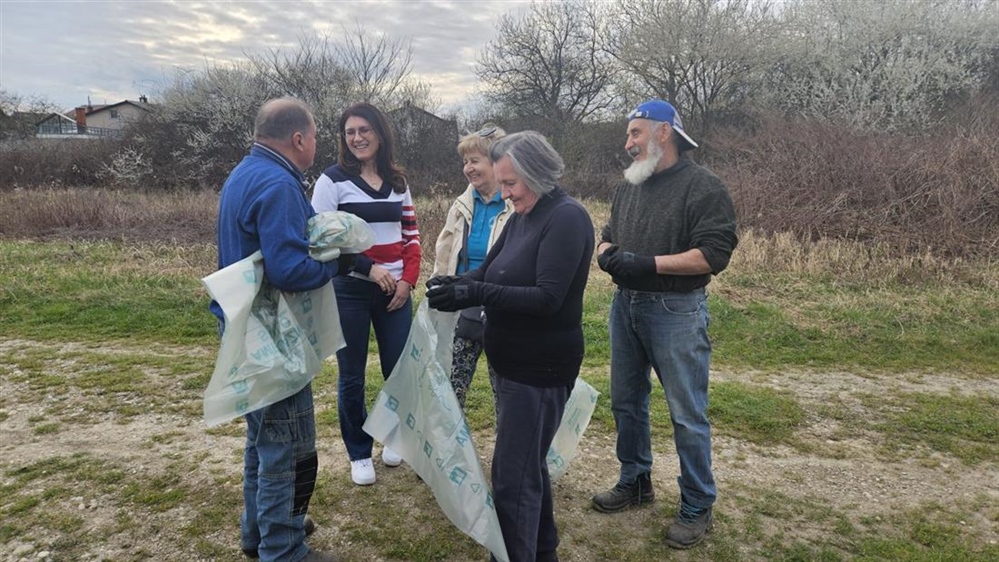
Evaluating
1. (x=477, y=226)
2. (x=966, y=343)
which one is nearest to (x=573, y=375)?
(x=477, y=226)

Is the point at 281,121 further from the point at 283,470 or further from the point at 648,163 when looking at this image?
the point at 648,163

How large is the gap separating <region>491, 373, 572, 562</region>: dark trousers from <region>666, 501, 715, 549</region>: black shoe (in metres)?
0.81

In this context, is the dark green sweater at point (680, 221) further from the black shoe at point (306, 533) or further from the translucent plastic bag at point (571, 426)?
the black shoe at point (306, 533)

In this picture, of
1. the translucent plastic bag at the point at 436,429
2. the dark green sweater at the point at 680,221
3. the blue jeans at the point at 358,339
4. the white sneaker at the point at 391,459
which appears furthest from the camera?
the white sneaker at the point at 391,459

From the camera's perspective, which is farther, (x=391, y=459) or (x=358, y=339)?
(x=391, y=459)

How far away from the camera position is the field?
285 centimetres

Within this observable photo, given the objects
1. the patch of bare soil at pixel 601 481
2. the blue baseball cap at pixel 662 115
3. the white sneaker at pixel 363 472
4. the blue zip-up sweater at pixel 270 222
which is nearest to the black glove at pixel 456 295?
the blue zip-up sweater at pixel 270 222

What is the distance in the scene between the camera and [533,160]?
7.45 ft

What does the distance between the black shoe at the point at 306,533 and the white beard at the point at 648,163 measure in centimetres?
224

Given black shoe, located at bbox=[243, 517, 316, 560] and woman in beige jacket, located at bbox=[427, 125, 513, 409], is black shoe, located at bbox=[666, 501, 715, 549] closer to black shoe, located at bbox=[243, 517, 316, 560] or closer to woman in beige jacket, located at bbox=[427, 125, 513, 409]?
woman in beige jacket, located at bbox=[427, 125, 513, 409]

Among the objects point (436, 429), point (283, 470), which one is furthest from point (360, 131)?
point (283, 470)

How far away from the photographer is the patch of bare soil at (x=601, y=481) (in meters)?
2.82

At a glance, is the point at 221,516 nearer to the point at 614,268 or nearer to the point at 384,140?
the point at 384,140

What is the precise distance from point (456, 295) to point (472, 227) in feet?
3.55
